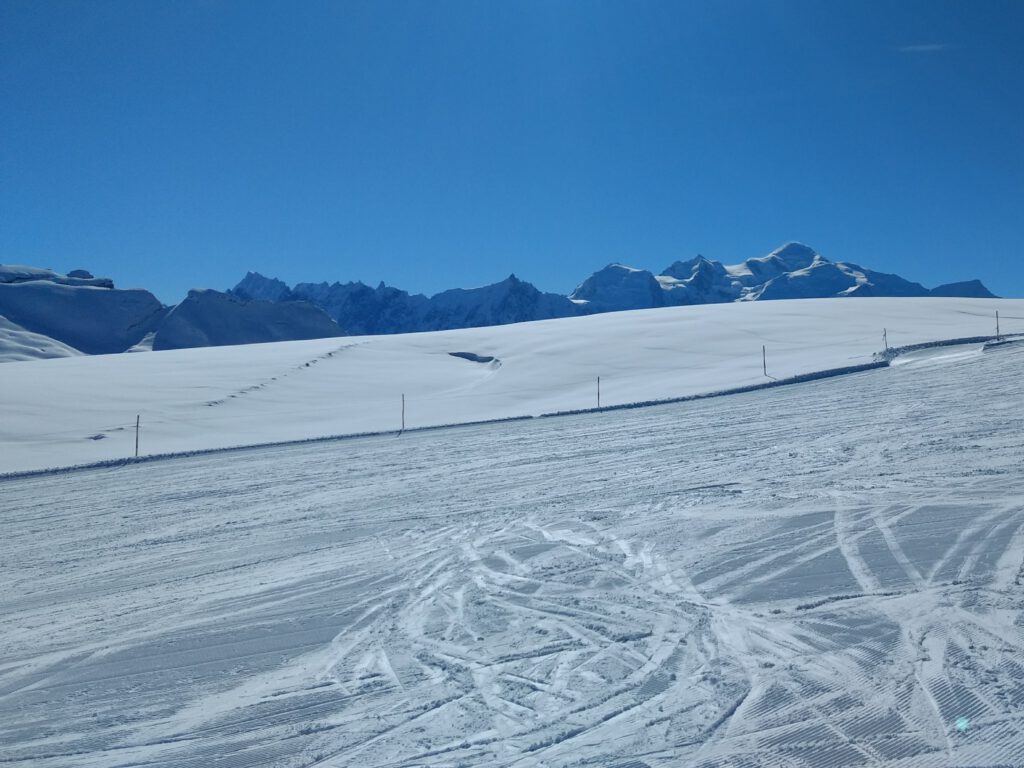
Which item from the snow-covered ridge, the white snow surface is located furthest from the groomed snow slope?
the snow-covered ridge

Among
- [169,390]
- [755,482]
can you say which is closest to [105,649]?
[755,482]

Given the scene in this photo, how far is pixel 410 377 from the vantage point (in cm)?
2945

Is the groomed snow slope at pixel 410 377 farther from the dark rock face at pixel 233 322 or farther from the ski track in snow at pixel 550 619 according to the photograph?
the dark rock face at pixel 233 322

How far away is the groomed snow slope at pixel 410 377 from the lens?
20859 mm

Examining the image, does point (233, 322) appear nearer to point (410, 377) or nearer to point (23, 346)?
point (23, 346)

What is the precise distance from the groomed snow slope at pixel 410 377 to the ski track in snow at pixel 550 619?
9358mm

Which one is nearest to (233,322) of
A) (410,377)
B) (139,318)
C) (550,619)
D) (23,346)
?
(139,318)

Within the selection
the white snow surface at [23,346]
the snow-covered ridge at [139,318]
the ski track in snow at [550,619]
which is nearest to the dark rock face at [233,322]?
the snow-covered ridge at [139,318]

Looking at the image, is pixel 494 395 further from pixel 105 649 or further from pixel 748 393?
pixel 105 649

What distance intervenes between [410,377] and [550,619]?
2425 centimetres

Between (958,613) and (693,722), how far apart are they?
244 cm

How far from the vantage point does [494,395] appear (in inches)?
969

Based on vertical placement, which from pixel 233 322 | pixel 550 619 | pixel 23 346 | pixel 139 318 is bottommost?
pixel 550 619

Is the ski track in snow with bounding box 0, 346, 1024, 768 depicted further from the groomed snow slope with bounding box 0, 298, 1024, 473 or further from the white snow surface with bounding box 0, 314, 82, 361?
the white snow surface with bounding box 0, 314, 82, 361
